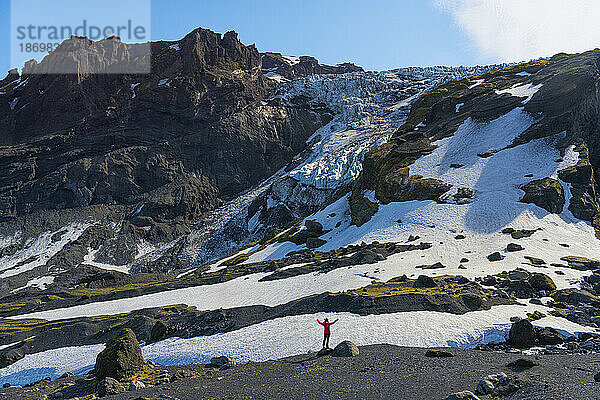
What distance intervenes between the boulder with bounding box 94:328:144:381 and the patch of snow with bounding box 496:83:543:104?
267 ft

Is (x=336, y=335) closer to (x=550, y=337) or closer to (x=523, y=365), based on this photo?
(x=523, y=365)

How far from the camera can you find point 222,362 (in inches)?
830

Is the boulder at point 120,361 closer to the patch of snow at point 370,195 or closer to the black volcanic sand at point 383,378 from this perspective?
the black volcanic sand at point 383,378

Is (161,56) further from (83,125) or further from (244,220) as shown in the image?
(244,220)

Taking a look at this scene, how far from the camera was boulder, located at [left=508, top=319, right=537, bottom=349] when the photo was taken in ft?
65.9

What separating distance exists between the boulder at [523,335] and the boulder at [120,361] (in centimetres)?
2114

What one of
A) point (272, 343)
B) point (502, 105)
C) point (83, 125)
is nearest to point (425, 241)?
point (272, 343)

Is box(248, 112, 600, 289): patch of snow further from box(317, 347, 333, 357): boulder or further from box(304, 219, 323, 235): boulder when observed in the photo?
box(317, 347, 333, 357): boulder

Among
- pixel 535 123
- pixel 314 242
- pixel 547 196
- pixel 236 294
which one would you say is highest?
pixel 535 123

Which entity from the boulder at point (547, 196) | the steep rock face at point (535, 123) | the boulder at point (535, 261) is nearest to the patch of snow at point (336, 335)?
the boulder at point (535, 261)

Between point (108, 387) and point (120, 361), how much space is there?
2308 millimetres

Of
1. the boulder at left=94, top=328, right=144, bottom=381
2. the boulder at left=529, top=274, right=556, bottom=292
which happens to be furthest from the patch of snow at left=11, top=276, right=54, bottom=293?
the boulder at left=529, top=274, right=556, bottom=292

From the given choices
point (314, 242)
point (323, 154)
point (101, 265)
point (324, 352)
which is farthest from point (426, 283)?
point (323, 154)

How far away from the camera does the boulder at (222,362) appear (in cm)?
2083
